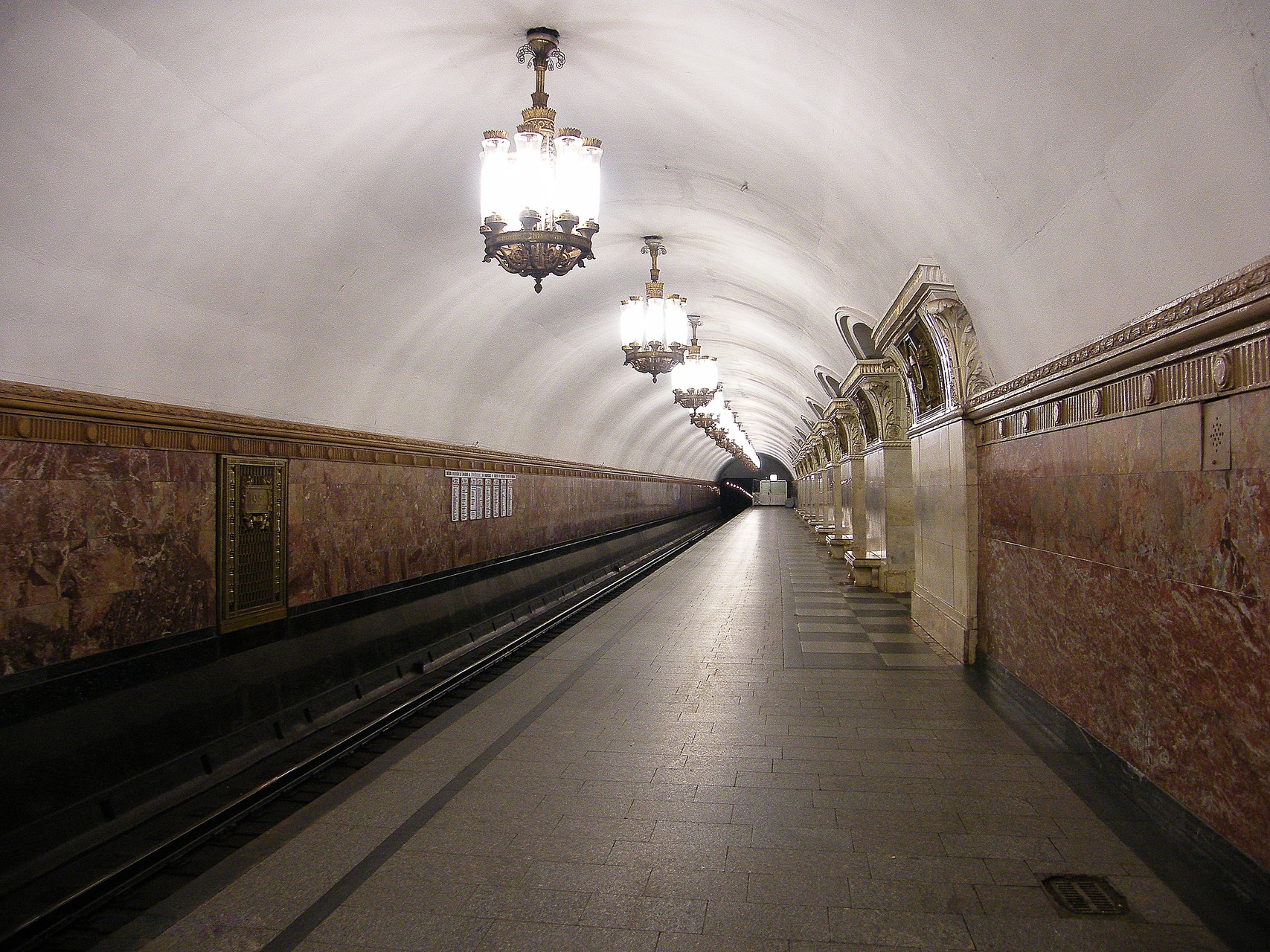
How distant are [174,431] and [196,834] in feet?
8.54

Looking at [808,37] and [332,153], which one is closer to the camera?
[808,37]

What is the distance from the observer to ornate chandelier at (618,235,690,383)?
8836mm

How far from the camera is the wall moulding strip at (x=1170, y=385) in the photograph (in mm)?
2814

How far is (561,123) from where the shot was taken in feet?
20.1

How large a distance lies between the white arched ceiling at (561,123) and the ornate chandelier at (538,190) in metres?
0.63

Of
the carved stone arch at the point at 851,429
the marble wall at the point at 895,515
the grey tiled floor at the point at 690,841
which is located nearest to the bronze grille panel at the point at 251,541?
the grey tiled floor at the point at 690,841

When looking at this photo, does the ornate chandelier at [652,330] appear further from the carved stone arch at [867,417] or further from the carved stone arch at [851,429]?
the carved stone arch at [851,429]

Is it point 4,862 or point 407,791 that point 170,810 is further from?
point 407,791

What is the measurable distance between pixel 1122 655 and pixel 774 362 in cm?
1269

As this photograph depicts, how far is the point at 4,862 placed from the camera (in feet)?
12.0

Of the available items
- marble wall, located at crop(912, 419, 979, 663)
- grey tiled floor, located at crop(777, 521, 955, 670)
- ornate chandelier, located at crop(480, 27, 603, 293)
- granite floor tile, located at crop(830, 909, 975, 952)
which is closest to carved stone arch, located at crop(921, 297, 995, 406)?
marble wall, located at crop(912, 419, 979, 663)

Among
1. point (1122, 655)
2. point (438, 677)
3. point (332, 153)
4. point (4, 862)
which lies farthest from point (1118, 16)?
point (438, 677)

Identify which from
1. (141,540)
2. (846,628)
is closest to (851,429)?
(846,628)

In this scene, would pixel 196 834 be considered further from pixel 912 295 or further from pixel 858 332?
pixel 858 332
